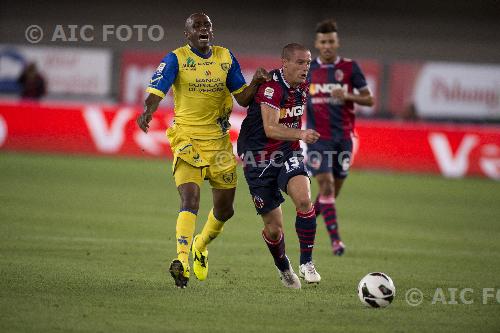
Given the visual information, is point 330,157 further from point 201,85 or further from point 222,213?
point 201,85

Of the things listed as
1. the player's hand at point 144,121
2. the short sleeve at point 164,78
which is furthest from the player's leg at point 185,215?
the short sleeve at point 164,78

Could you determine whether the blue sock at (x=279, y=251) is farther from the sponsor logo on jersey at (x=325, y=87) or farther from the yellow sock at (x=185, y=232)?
the sponsor logo on jersey at (x=325, y=87)

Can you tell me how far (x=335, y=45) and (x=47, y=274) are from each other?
5189 mm

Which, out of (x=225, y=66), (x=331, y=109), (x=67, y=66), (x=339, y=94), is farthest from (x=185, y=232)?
(x=67, y=66)

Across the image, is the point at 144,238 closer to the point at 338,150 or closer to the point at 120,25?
the point at 338,150

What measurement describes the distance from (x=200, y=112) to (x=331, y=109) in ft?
11.9

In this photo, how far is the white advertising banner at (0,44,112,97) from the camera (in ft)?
91.0

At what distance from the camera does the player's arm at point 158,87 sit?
30.0 ft

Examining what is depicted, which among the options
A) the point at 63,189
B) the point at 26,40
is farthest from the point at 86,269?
the point at 26,40

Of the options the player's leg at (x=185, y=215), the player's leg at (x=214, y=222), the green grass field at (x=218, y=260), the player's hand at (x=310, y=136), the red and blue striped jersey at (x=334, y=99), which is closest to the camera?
the green grass field at (x=218, y=260)

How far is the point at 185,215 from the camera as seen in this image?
9.12 m

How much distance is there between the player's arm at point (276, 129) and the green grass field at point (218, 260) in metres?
1.40

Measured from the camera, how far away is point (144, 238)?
41.1ft

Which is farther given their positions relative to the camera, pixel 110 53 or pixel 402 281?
pixel 110 53
